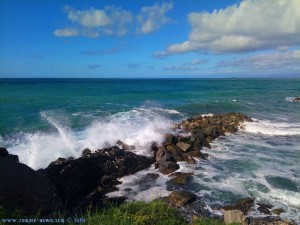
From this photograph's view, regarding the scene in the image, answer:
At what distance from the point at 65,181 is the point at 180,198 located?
501cm

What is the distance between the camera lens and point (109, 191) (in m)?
13.8

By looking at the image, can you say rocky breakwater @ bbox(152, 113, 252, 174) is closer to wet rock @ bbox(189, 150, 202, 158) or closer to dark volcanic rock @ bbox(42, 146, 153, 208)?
wet rock @ bbox(189, 150, 202, 158)

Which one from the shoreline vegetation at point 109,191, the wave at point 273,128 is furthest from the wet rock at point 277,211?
the wave at point 273,128

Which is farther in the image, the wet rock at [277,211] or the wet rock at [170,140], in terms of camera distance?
the wet rock at [170,140]

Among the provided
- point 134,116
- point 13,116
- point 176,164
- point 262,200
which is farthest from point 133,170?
point 13,116

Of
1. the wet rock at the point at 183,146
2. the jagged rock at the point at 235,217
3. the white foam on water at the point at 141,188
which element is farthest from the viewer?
the wet rock at the point at 183,146

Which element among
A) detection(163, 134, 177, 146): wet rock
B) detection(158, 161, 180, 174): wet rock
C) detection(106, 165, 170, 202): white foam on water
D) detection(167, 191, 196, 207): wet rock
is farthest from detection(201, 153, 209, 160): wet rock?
detection(167, 191, 196, 207): wet rock

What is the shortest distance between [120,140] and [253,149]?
9255 millimetres

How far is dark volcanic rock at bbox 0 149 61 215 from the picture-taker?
8.19 m

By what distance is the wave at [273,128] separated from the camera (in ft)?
85.8

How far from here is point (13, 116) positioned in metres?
33.3

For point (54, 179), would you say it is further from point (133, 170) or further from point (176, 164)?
point (176, 164)

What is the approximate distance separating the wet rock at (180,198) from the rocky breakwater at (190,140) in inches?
136

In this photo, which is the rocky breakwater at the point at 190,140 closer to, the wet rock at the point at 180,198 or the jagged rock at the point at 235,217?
the wet rock at the point at 180,198
